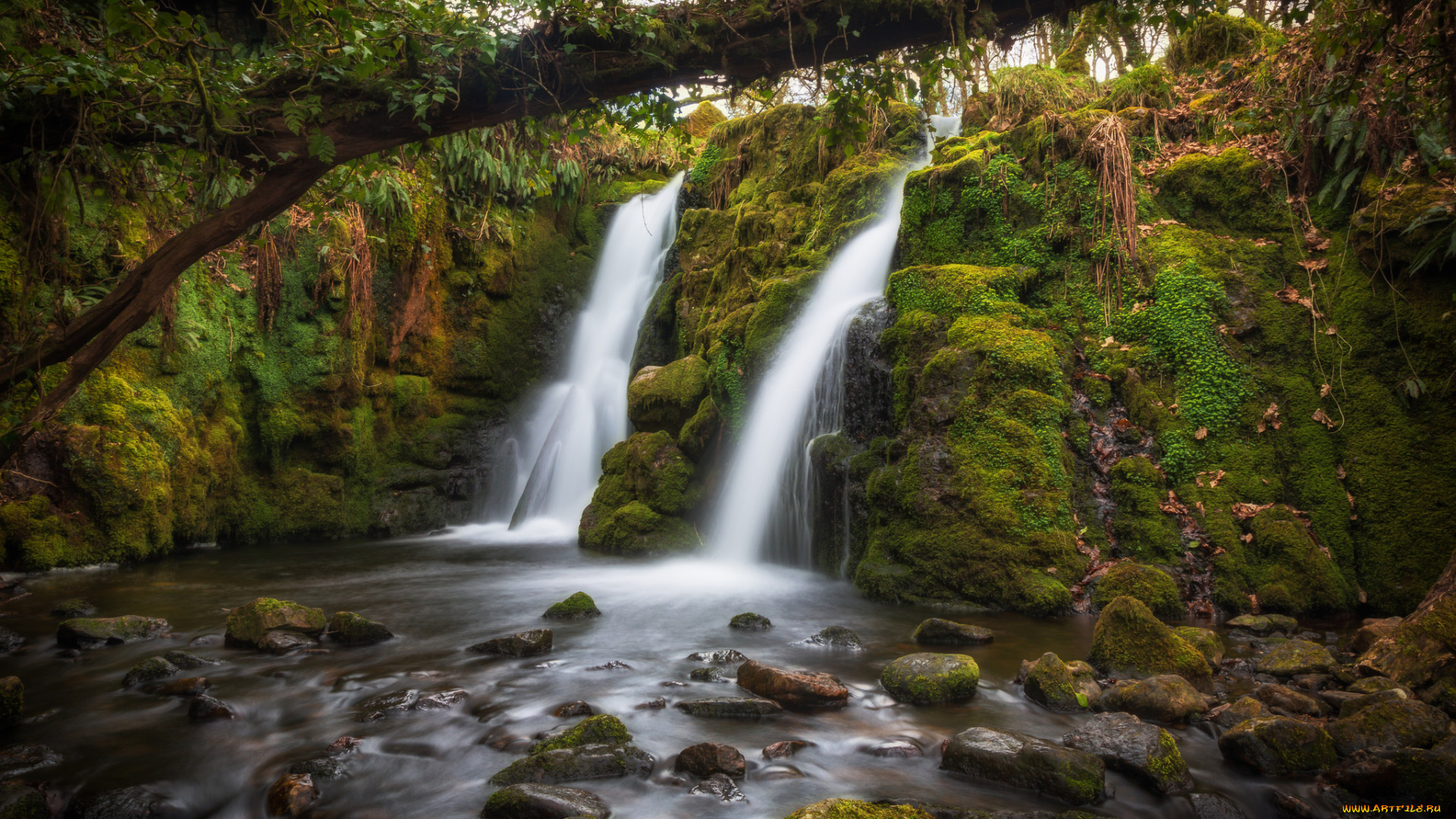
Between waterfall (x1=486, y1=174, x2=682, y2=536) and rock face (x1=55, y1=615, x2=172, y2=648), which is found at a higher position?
waterfall (x1=486, y1=174, x2=682, y2=536)

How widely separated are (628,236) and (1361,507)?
13.6 meters

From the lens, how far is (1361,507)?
621 cm

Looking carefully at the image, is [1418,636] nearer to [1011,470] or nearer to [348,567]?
[1011,470]

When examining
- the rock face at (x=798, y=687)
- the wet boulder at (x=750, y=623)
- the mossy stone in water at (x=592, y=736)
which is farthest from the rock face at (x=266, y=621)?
the rock face at (x=798, y=687)

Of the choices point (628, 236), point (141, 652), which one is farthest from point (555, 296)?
point (141, 652)

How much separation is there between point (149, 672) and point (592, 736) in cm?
322

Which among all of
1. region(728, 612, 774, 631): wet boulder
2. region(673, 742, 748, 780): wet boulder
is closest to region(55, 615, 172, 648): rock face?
region(728, 612, 774, 631): wet boulder

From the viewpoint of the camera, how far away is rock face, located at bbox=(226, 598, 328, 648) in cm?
555

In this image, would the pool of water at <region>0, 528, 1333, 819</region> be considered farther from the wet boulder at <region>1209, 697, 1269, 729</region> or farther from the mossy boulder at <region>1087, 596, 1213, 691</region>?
the mossy boulder at <region>1087, 596, 1213, 691</region>

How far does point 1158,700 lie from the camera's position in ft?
13.4

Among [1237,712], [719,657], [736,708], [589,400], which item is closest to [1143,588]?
[1237,712]

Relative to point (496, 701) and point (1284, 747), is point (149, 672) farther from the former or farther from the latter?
point (1284, 747)

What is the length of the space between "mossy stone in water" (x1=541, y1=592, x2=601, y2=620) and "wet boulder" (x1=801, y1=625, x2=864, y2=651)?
2092mm

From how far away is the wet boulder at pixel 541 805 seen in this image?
9.93ft
